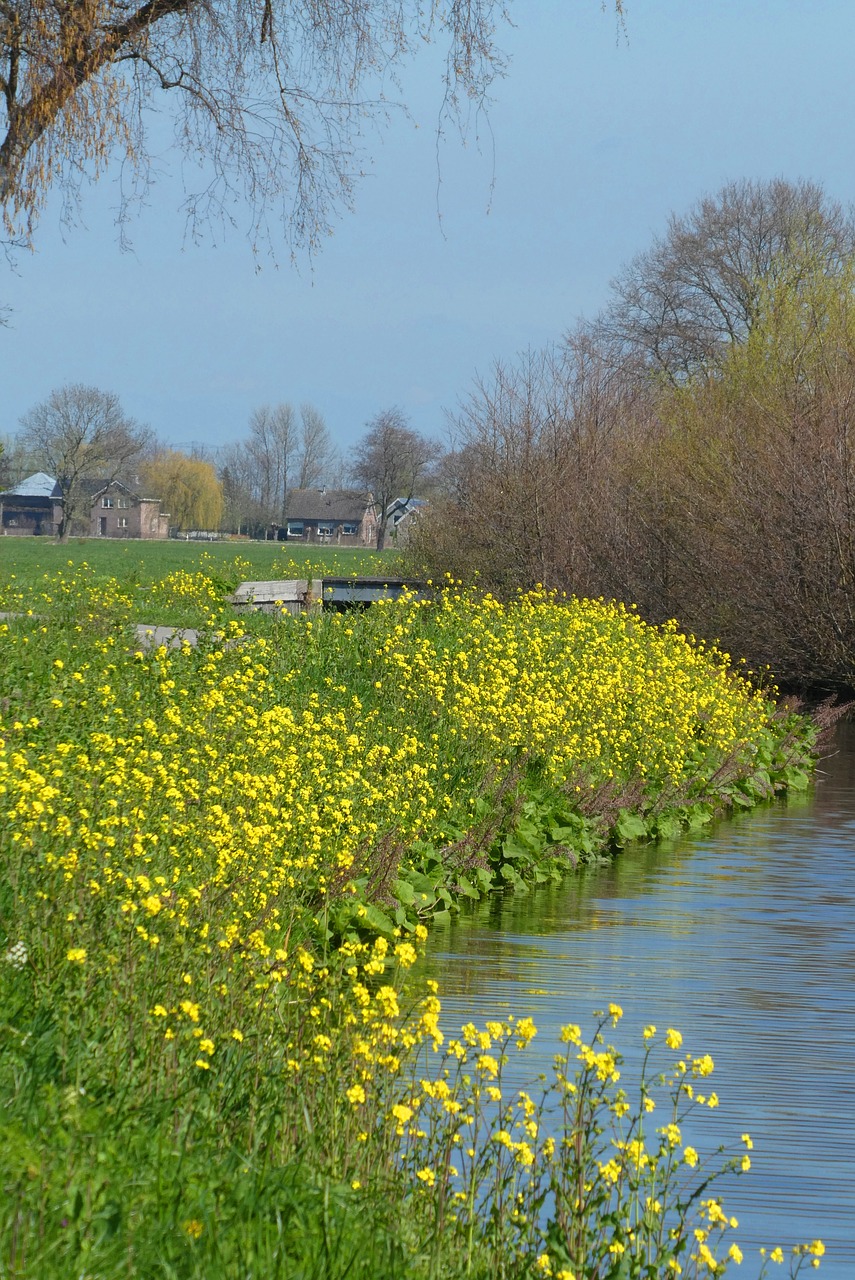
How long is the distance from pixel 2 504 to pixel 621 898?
435 ft

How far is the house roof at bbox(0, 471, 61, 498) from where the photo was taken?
137975 mm

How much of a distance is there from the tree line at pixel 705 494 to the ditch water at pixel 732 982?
9.21 m

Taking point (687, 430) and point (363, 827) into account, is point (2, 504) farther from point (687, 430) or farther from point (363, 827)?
point (363, 827)

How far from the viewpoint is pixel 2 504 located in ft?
446

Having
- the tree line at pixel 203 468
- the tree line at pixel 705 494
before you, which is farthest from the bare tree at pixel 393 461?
the tree line at pixel 705 494

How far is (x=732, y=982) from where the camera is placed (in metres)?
7.96

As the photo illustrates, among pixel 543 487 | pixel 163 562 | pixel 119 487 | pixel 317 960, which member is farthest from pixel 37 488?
pixel 317 960

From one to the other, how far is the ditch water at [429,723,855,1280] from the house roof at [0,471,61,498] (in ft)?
432

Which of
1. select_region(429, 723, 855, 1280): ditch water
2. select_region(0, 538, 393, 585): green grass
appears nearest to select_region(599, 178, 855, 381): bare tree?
select_region(0, 538, 393, 585): green grass

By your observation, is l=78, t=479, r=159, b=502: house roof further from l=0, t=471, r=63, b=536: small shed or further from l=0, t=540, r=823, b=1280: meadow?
l=0, t=540, r=823, b=1280: meadow

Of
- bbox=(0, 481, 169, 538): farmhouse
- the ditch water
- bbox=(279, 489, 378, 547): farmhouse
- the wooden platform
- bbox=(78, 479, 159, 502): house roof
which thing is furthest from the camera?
bbox=(279, 489, 378, 547): farmhouse

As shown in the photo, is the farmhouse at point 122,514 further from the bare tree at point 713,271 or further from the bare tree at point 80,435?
the bare tree at point 713,271

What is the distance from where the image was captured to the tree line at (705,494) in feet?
69.6

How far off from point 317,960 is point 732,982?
7.13 ft
